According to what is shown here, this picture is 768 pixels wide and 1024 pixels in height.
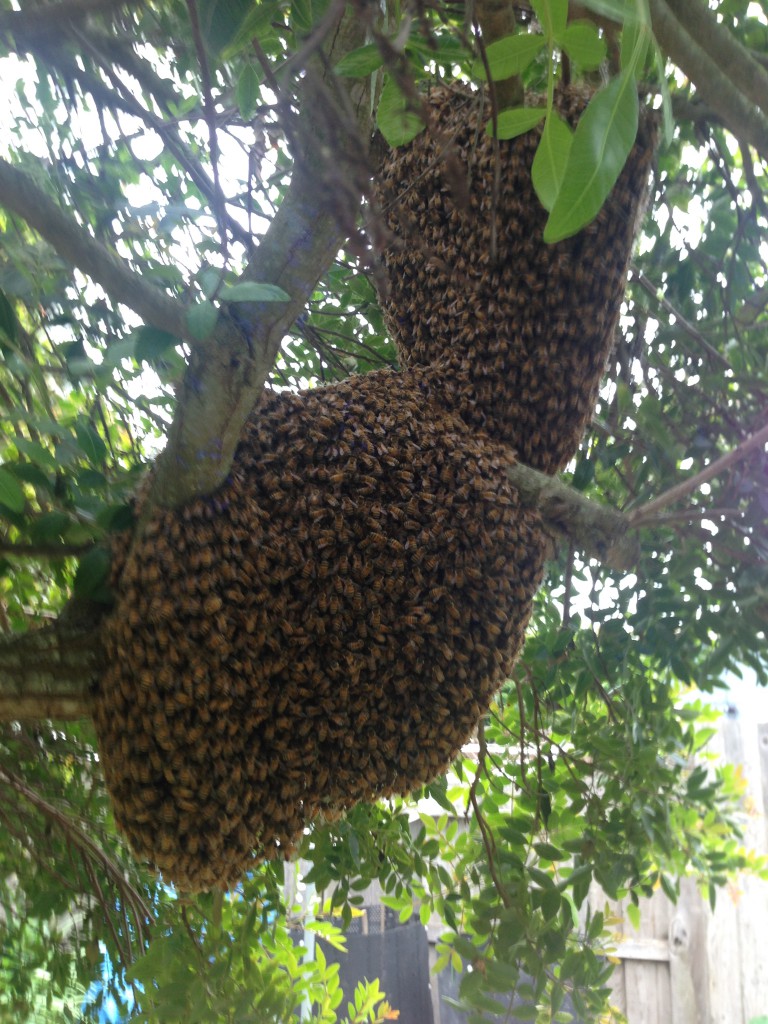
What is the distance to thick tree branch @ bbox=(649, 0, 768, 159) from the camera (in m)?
0.71

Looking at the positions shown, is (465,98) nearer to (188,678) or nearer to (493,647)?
(493,647)

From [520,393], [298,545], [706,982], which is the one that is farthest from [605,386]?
[706,982]

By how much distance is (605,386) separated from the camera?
1464 mm

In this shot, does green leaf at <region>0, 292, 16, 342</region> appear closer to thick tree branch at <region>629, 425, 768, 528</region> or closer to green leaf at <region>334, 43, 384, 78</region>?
green leaf at <region>334, 43, 384, 78</region>

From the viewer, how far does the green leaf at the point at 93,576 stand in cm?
77

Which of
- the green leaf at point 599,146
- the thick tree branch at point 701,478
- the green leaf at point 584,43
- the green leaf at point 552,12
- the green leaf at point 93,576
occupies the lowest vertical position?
the green leaf at point 93,576

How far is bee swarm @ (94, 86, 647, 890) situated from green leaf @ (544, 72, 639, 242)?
0.28 meters

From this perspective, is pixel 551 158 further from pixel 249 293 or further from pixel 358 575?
pixel 358 575

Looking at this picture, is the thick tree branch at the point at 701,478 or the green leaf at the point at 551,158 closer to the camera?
the green leaf at the point at 551,158

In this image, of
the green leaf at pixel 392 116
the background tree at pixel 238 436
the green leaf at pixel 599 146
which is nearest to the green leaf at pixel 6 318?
the background tree at pixel 238 436

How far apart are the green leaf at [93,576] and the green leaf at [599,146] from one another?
1.77ft

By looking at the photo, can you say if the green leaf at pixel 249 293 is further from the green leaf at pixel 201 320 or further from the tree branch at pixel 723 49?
the tree branch at pixel 723 49

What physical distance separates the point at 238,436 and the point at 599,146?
0.46 m

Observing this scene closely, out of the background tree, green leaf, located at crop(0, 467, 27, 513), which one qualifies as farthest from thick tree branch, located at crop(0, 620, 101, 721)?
green leaf, located at crop(0, 467, 27, 513)
